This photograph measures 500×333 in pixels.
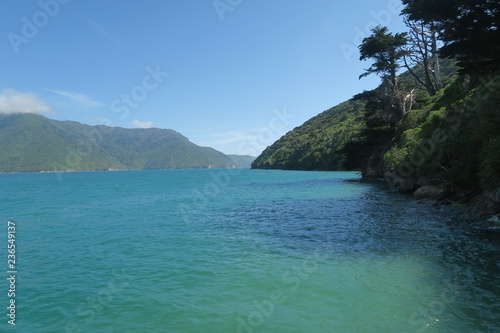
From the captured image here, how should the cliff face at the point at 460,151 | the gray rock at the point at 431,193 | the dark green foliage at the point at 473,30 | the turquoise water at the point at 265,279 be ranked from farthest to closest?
the gray rock at the point at 431,193 → the cliff face at the point at 460,151 → the dark green foliage at the point at 473,30 → the turquoise water at the point at 265,279

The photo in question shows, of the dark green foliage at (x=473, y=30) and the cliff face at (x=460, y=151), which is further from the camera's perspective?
the cliff face at (x=460, y=151)

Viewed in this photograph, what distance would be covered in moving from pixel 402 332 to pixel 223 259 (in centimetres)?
712

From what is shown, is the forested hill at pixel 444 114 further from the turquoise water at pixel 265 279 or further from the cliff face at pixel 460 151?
the turquoise water at pixel 265 279

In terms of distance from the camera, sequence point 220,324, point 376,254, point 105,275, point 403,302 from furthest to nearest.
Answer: point 376,254 < point 105,275 < point 403,302 < point 220,324

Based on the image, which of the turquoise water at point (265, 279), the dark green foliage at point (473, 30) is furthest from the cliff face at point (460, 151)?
the dark green foliage at point (473, 30)

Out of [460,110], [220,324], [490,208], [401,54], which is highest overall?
[401,54]

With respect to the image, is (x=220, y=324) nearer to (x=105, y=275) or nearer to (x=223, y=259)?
(x=223, y=259)

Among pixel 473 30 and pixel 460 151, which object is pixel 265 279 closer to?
pixel 473 30

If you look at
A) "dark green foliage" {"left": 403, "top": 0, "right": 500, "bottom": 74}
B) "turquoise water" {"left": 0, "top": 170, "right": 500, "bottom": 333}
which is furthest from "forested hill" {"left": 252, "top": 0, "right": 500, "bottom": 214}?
"turquoise water" {"left": 0, "top": 170, "right": 500, "bottom": 333}

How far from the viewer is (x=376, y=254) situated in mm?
11625

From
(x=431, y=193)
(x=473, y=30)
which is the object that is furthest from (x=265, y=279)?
(x=431, y=193)

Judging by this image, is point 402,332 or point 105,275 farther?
point 105,275

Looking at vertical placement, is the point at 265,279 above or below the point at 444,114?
below

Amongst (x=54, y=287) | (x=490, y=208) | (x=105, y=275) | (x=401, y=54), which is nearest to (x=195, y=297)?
(x=105, y=275)
